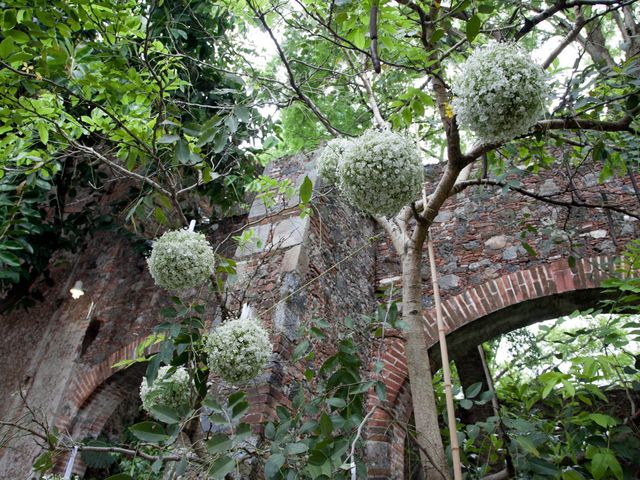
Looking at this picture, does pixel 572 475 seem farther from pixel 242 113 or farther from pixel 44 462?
pixel 44 462

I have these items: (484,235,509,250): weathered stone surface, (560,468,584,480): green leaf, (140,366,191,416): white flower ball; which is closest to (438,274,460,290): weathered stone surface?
(484,235,509,250): weathered stone surface

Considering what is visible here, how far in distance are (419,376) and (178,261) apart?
938mm

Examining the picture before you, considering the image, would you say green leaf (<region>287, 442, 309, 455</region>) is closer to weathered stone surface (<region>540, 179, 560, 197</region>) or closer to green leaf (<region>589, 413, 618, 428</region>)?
green leaf (<region>589, 413, 618, 428</region>)

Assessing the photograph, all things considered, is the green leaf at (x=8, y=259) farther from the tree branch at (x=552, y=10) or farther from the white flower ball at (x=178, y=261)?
the tree branch at (x=552, y=10)

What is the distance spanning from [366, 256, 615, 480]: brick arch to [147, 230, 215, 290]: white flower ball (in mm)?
2103

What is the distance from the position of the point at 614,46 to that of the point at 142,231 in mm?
6195

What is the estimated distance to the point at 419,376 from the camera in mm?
1896

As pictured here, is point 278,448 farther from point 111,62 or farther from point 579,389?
point 111,62

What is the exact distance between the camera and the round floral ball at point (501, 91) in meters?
1.35

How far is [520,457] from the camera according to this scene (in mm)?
2008

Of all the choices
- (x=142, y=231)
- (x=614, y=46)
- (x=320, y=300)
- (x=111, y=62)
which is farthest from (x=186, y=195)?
(x=614, y=46)

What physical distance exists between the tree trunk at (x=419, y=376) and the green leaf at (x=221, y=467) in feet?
2.00

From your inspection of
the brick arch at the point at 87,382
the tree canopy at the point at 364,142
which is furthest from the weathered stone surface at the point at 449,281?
the brick arch at the point at 87,382

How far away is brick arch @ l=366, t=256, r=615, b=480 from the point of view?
140 inches
